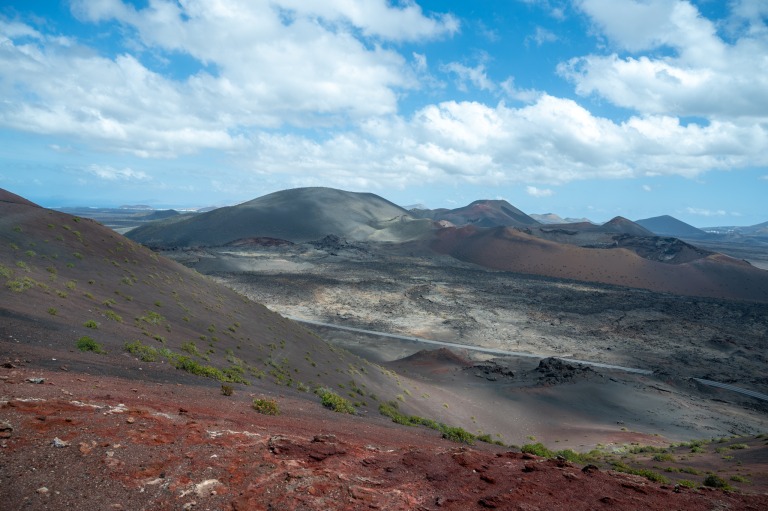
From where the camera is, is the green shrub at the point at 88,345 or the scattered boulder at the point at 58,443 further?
the green shrub at the point at 88,345

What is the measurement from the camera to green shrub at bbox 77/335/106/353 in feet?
42.4

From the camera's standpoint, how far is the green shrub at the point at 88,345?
42.4 ft

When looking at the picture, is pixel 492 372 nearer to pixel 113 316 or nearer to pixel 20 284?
pixel 113 316

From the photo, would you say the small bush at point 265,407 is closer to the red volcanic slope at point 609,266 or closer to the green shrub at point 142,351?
the green shrub at point 142,351

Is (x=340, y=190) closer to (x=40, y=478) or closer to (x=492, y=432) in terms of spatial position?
(x=492, y=432)

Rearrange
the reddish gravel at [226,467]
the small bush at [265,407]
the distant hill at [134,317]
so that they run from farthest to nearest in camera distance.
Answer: the distant hill at [134,317] < the small bush at [265,407] < the reddish gravel at [226,467]

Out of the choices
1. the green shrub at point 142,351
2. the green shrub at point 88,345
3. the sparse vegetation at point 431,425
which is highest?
the green shrub at point 88,345

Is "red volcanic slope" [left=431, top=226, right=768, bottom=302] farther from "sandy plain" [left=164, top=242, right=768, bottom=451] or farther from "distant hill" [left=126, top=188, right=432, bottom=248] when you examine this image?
"distant hill" [left=126, top=188, right=432, bottom=248]

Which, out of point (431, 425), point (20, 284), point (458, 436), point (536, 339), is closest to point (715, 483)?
point (458, 436)

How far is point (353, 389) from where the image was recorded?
2138 centimetres

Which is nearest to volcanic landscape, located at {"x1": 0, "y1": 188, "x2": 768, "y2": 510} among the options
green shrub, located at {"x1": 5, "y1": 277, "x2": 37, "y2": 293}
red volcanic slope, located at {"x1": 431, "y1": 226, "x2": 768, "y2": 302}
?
green shrub, located at {"x1": 5, "y1": 277, "x2": 37, "y2": 293}

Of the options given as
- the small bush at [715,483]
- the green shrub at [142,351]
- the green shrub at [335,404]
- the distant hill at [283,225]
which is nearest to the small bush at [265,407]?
the green shrub at [335,404]

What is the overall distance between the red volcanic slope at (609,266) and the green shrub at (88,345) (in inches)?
3182

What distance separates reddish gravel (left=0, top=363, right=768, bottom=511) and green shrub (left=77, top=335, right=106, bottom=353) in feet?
8.40
